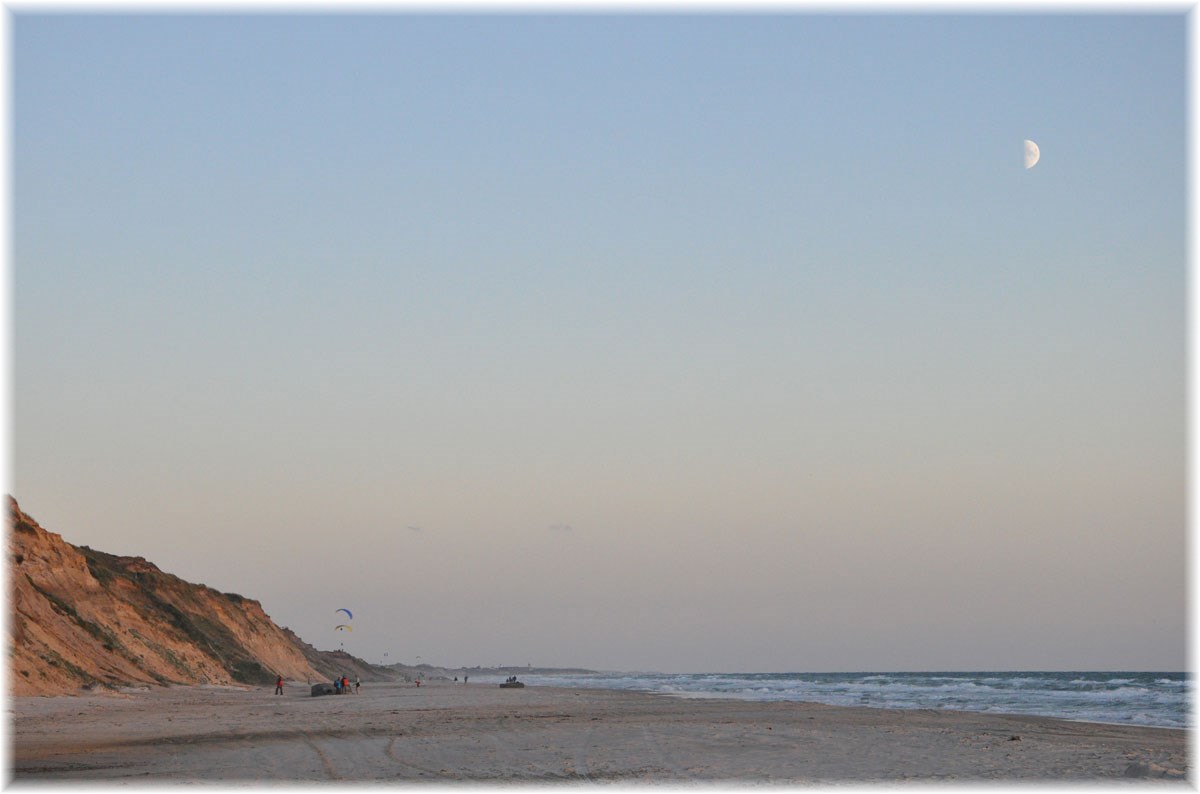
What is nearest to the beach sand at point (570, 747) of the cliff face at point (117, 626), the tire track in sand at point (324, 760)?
the tire track in sand at point (324, 760)

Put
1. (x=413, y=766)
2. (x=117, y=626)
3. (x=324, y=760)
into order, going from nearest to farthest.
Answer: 1. (x=413, y=766)
2. (x=324, y=760)
3. (x=117, y=626)

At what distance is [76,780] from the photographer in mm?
14797

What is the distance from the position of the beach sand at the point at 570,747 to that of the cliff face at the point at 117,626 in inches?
507

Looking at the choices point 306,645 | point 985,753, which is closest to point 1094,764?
point 985,753

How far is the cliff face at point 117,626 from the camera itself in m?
44.3

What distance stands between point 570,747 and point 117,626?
46.8m

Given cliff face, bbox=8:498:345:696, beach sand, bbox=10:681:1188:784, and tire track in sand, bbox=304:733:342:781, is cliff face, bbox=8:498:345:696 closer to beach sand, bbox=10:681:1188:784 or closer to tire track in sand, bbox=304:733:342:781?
beach sand, bbox=10:681:1188:784

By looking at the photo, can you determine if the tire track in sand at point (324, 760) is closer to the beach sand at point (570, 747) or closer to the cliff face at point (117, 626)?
the beach sand at point (570, 747)

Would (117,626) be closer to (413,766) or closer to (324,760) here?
(324,760)

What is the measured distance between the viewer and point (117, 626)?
196ft

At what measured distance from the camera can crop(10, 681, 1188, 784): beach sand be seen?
16.4 meters

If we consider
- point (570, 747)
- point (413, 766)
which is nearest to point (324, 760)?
point (413, 766)

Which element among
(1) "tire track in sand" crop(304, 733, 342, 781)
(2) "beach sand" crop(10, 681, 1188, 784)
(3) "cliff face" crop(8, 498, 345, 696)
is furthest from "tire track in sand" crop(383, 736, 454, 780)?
(3) "cliff face" crop(8, 498, 345, 696)

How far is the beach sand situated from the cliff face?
12877 mm
